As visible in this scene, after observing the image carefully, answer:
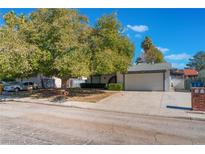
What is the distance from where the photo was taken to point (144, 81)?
87.6 ft

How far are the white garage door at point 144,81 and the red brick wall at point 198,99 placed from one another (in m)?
13.5

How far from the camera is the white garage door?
25.8m

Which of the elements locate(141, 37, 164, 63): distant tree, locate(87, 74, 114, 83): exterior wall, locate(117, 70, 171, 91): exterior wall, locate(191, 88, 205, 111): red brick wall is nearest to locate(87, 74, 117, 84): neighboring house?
locate(87, 74, 114, 83): exterior wall

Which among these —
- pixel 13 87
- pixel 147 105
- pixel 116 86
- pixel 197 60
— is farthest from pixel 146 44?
pixel 197 60

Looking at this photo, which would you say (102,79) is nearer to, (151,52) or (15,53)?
(15,53)

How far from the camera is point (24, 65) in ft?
49.8

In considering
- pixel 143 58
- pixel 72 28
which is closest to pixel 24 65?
pixel 72 28

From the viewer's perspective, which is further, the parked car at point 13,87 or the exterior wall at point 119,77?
the exterior wall at point 119,77

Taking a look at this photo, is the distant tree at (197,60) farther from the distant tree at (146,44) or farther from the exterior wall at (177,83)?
the exterior wall at (177,83)

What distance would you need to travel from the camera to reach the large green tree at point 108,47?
18375 mm

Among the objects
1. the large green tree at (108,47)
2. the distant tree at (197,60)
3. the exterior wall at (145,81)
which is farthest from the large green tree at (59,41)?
the distant tree at (197,60)

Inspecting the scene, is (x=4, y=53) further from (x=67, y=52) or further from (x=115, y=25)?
(x=115, y=25)

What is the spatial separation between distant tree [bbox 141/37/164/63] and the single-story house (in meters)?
22.8
